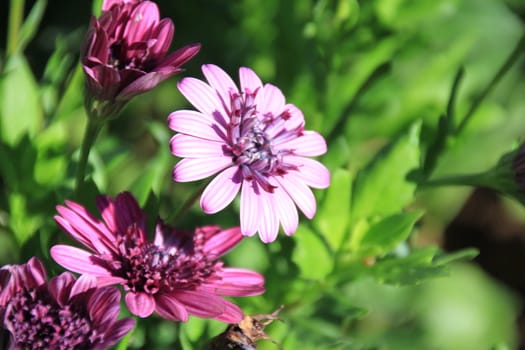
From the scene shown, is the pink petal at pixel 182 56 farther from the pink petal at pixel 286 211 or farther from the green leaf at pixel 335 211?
the green leaf at pixel 335 211

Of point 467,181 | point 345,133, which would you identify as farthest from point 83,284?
point 345,133

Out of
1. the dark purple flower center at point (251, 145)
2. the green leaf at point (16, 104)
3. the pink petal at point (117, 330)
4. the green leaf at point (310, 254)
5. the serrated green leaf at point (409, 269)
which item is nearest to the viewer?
the pink petal at point (117, 330)

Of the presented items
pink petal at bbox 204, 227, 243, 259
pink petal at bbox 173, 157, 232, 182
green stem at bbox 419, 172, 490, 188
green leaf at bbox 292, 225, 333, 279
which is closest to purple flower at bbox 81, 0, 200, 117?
pink petal at bbox 173, 157, 232, 182

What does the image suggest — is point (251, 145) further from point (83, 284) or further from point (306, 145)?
point (83, 284)

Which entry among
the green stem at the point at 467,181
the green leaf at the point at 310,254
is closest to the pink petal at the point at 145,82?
the green leaf at the point at 310,254

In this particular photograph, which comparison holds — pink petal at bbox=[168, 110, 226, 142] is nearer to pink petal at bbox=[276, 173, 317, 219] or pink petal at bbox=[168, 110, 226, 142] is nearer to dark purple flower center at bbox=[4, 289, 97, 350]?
pink petal at bbox=[276, 173, 317, 219]
